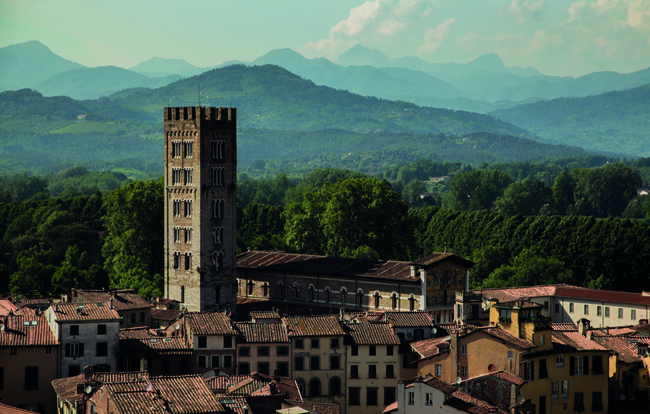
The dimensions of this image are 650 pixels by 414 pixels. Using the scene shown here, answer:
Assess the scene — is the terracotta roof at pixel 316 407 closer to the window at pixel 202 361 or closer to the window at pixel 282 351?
the window at pixel 282 351

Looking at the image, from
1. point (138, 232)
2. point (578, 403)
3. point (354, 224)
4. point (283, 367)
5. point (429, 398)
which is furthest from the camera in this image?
point (354, 224)

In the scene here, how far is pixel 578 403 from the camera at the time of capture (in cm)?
6212

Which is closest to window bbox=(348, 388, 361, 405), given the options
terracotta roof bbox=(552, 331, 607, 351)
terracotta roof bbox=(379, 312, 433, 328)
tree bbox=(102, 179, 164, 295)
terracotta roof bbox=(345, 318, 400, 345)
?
terracotta roof bbox=(345, 318, 400, 345)

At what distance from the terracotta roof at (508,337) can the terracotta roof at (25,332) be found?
26.1 metres

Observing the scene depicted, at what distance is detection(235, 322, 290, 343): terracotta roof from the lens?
6750 cm

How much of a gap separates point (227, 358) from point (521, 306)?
60.8 feet

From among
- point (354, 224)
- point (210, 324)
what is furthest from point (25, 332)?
point (354, 224)

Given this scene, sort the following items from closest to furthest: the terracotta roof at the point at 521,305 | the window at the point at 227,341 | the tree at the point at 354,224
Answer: the terracotta roof at the point at 521,305 < the window at the point at 227,341 < the tree at the point at 354,224

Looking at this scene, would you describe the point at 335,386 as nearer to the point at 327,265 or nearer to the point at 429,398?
the point at 429,398

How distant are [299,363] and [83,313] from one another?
13921 millimetres

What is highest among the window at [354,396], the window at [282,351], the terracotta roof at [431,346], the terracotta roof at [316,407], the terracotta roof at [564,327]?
the terracotta roof at [564,327]

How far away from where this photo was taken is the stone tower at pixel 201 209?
9438 centimetres

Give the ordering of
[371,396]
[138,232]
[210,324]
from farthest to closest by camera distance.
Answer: [138,232]
[371,396]
[210,324]

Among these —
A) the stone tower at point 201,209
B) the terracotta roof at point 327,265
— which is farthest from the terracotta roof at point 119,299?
the terracotta roof at point 327,265
